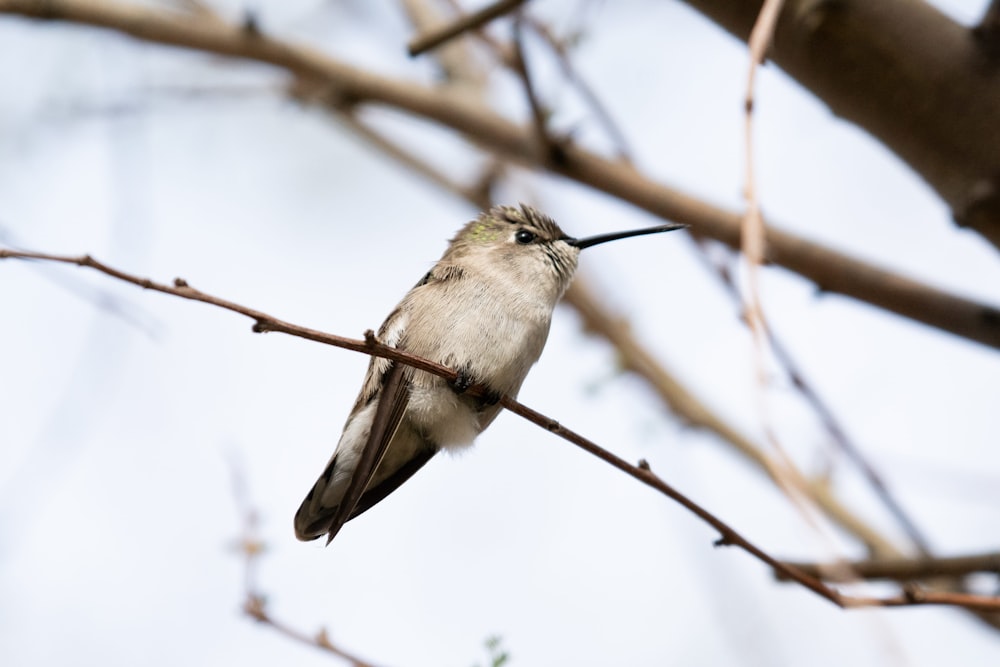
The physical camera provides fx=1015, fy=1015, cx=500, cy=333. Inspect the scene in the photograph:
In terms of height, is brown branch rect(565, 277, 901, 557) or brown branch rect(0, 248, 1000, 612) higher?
Result: brown branch rect(565, 277, 901, 557)

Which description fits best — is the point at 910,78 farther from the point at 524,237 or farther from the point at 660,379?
the point at 660,379

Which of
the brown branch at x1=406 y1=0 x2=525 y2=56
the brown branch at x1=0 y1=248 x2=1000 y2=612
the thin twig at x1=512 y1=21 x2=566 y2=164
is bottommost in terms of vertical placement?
the brown branch at x1=0 y1=248 x2=1000 y2=612

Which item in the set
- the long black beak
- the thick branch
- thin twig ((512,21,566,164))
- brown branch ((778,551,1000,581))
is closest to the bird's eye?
the long black beak

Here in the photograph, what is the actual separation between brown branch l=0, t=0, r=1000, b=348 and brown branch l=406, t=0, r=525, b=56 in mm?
490

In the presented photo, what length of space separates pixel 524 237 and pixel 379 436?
4.31ft

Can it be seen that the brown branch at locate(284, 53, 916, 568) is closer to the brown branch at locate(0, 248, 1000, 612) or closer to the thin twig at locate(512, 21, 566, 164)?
the thin twig at locate(512, 21, 566, 164)

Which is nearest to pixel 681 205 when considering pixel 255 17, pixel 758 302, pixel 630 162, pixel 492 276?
pixel 630 162

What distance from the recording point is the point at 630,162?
12.2ft

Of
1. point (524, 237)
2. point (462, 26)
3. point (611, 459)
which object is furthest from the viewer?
point (524, 237)

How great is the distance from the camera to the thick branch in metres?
2.52

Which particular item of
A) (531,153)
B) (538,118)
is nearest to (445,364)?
(531,153)

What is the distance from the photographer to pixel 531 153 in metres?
3.56

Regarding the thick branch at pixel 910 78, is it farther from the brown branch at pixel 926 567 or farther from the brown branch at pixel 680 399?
the brown branch at pixel 680 399

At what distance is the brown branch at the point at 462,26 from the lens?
3020 mm
